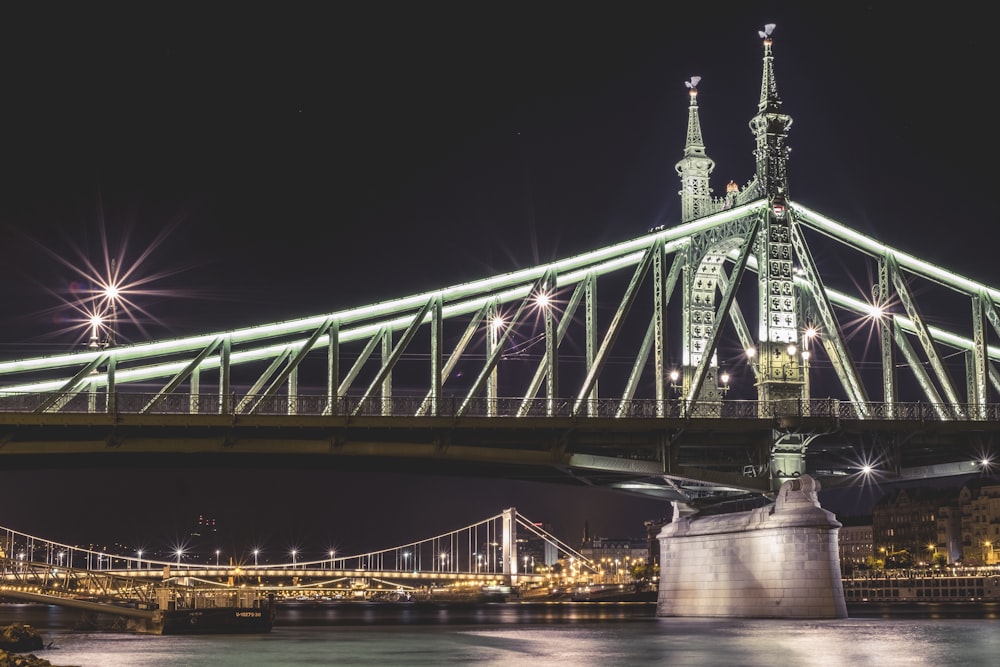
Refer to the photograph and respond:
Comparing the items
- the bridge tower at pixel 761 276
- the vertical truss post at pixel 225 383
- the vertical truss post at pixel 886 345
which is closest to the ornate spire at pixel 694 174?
the bridge tower at pixel 761 276

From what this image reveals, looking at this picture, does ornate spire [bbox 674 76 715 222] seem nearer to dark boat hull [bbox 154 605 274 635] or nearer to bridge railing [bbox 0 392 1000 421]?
bridge railing [bbox 0 392 1000 421]

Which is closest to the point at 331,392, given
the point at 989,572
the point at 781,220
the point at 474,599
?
the point at 781,220

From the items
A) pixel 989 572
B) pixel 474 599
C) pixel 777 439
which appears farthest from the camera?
pixel 474 599

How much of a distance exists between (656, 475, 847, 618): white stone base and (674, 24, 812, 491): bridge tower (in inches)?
86.5

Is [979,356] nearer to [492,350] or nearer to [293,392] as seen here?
[492,350]

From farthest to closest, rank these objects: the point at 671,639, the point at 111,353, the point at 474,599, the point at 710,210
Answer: the point at 474,599, the point at 710,210, the point at 111,353, the point at 671,639

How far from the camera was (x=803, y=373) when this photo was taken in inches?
2454

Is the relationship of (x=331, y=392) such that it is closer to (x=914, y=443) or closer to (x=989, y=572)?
(x=914, y=443)

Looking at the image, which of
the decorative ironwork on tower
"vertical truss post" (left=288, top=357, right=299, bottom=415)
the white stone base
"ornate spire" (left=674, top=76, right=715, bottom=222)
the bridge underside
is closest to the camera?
the bridge underside

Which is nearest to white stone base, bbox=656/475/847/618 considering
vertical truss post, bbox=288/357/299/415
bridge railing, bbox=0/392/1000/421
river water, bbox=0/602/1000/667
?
river water, bbox=0/602/1000/667

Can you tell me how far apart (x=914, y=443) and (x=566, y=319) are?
58.0 ft

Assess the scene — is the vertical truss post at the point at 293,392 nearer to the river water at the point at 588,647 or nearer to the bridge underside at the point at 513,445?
the bridge underside at the point at 513,445

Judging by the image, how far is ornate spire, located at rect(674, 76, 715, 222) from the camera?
7231 centimetres

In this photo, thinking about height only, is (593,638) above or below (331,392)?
below
